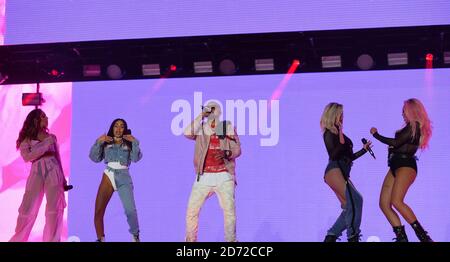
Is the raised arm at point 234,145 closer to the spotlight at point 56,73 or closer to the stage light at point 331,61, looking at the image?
the stage light at point 331,61

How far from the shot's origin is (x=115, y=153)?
5301mm

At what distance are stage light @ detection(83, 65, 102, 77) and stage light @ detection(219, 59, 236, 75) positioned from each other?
0.92m

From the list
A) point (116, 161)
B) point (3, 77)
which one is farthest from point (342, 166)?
point (3, 77)

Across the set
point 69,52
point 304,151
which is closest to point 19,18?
point 69,52

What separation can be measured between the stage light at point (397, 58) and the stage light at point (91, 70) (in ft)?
6.98

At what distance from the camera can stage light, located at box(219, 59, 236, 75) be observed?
5344 millimetres

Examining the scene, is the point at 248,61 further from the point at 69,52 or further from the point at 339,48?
the point at 69,52

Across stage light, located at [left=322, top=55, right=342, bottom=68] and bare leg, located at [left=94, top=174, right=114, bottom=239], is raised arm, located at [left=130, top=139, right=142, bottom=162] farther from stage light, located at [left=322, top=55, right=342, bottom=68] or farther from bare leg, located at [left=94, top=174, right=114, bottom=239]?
stage light, located at [left=322, top=55, right=342, bottom=68]

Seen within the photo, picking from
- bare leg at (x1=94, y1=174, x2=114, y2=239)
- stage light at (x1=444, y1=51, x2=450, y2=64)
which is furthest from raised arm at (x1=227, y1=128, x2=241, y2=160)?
stage light at (x1=444, y1=51, x2=450, y2=64)

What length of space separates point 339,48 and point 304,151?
0.79m

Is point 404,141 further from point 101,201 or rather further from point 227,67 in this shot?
point 101,201

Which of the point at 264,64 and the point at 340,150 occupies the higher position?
the point at 264,64

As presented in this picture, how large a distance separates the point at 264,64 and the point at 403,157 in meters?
1.19

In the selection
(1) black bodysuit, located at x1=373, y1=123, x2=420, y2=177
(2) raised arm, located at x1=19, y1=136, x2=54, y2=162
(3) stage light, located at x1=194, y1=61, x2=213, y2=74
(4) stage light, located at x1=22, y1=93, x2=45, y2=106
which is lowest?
(1) black bodysuit, located at x1=373, y1=123, x2=420, y2=177
